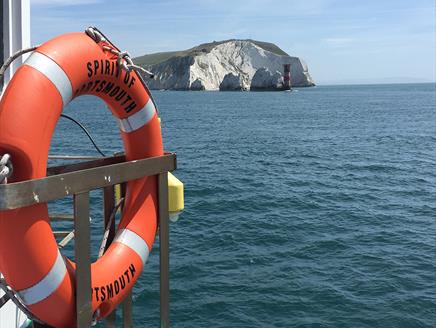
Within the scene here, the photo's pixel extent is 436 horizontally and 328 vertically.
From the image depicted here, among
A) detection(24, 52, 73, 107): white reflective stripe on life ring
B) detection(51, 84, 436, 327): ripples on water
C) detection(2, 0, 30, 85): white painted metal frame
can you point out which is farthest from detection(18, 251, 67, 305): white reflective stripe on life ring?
detection(51, 84, 436, 327): ripples on water

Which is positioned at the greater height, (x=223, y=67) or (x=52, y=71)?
(x=223, y=67)

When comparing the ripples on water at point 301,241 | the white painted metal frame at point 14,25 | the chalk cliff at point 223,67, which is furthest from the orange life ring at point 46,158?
the chalk cliff at point 223,67

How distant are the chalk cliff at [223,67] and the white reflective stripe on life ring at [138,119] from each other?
13622 centimetres

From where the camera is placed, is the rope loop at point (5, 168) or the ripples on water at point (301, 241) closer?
the rope loop at point (5, 168)

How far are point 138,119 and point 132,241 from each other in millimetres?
997

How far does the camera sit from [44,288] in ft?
10.3

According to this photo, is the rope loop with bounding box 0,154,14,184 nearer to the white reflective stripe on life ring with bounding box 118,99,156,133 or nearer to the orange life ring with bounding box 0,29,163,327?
the orange life ring with bounding box 0,29,163,327

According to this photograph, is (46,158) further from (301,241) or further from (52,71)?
(301,241)

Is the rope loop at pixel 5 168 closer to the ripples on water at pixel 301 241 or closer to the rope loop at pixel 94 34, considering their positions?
the rope loop at pixel 94 34

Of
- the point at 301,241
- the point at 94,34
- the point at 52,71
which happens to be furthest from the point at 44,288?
the point at 301,241

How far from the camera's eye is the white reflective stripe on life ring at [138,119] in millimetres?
4043

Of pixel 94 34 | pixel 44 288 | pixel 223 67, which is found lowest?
pixel 44 288

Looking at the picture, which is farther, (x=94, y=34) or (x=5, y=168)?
(x=94, y=34)

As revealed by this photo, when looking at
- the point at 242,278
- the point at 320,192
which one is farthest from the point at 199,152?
the point at 242,278
